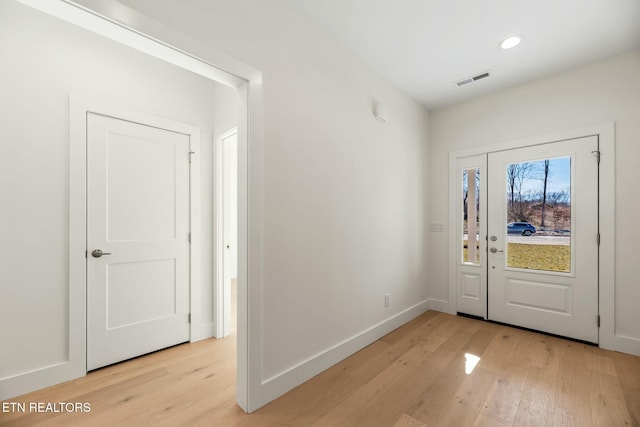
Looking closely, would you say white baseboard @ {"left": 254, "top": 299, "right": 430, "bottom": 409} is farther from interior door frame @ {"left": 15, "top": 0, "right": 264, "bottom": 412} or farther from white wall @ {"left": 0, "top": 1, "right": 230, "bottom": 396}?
white wall @ {"left": 0, "top": 1, "right": 230, "bottom": 396}

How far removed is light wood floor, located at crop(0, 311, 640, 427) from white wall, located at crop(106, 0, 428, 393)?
30 cm

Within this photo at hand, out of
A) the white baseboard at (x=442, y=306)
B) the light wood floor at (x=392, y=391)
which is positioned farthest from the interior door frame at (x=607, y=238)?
the white baseboard at (x=442, y=306)

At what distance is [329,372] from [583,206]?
9.80ft

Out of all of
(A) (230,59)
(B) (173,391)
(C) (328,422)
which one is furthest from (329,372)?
(A) (230,59)

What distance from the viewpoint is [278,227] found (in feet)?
6.50

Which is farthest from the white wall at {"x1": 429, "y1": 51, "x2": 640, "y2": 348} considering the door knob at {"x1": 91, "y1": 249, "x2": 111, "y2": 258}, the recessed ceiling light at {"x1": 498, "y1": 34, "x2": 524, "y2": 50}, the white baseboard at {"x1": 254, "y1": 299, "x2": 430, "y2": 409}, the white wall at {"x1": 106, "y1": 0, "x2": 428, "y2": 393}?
the door knob at {"x1": 91, "y1": 249, "x2": 111, "y2": 258}

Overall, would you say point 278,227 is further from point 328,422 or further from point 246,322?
point 328,422

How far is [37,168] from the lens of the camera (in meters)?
2.02

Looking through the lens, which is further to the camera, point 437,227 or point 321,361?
point 437,227

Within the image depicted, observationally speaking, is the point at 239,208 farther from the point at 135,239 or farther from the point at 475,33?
the point at 475,33

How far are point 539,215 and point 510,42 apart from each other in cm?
182

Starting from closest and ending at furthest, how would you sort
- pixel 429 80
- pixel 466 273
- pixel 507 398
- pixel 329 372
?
pixel 507 398 < pixel 329 372 < pixel 429 80 < pixel 466 273

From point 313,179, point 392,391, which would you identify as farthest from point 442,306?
point 313,179

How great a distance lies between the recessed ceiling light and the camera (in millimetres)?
2357
